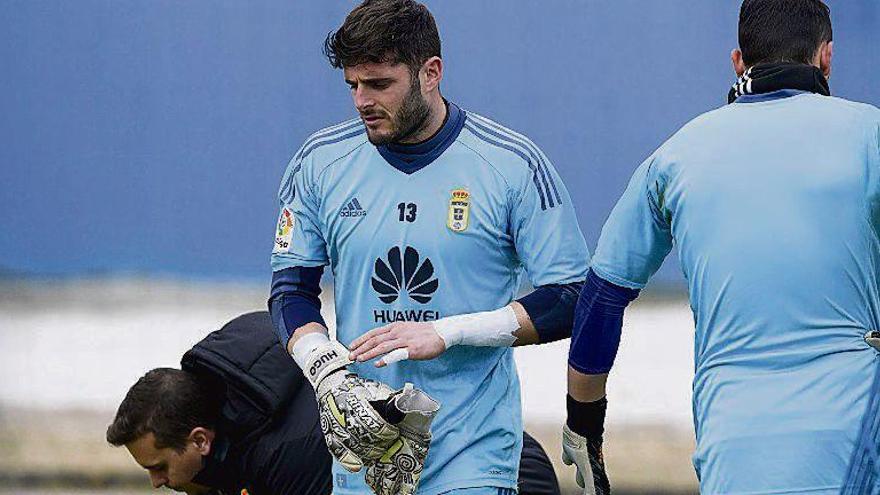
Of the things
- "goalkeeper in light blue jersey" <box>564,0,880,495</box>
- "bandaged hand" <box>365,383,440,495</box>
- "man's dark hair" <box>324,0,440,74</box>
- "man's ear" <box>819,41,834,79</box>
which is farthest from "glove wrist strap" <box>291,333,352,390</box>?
"man's ear" <box>819,41,834,79</box>

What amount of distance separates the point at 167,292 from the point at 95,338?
28 centimetres

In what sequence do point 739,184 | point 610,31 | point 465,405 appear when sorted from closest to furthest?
point 739,184
point 465,405
point 610,31

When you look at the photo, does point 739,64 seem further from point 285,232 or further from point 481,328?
point 285,232

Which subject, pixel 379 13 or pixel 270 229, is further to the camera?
pixel 270 229

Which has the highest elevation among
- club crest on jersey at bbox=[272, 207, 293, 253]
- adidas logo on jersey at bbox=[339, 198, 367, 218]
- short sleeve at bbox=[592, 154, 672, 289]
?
short sleeve at bbox=[592, 154, 672, 289]

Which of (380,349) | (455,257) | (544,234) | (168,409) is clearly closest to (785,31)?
(544,234)

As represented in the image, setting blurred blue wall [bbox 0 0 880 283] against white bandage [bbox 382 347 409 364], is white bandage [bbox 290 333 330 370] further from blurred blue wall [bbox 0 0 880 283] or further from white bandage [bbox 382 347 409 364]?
blurred blue wall [bbox 0 0 880 283]

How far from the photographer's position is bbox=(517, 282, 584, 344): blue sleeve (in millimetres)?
3104

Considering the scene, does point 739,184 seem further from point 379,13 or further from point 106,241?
point 106,241

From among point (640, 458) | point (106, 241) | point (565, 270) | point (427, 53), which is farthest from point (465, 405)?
point (106, 241)

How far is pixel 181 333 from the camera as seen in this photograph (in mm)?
4895

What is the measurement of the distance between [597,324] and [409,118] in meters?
0.65

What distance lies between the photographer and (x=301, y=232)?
325cm

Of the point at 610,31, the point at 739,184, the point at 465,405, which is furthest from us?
the point at 610,31
